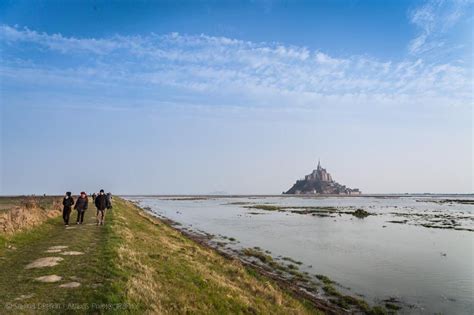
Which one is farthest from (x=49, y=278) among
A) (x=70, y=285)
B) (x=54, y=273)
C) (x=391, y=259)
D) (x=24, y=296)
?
(x=391, y=259)

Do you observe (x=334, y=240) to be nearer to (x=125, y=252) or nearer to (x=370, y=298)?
(x=370, y=298)

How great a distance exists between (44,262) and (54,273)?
77.7 inches

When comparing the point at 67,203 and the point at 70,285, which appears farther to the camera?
the point at 67,203

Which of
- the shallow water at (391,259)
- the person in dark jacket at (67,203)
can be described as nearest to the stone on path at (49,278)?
the person in dark jacket at (67,203)

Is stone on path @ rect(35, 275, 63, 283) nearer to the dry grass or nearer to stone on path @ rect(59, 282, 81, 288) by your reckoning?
stone on path @ rect(59, 282, 81, 288)

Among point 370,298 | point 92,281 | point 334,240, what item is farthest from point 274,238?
point 92,281

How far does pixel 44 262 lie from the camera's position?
14.4 metres

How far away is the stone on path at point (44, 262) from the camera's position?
1389 cm

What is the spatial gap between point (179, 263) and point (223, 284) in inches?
136

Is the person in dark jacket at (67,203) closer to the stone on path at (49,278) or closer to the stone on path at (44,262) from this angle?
the stone on path at (44,262)

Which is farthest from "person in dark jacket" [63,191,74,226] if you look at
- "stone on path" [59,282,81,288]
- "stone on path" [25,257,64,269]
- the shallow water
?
the shallow water

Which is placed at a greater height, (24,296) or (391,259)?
(24,296)

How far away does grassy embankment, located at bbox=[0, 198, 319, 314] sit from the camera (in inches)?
406

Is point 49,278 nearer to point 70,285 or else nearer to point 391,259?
point 70,285
